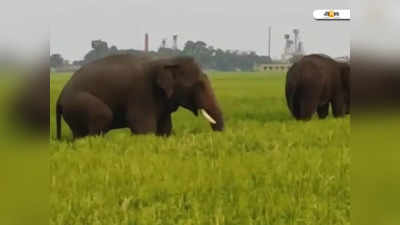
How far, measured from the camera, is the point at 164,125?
14.4 feet

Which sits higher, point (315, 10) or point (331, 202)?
point (315, 10)

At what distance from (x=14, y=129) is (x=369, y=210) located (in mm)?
891

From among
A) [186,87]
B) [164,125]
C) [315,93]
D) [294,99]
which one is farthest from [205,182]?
[315,93]

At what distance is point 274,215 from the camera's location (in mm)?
1740

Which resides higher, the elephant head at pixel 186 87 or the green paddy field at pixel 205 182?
the elephant head at pixel 186 87

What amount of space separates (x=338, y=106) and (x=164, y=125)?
206 cm

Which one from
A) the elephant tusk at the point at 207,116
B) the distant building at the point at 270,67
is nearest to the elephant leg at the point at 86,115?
the elephant tusk at the point at 207,116

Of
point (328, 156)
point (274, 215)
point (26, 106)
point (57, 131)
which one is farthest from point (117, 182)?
point (57, 131)

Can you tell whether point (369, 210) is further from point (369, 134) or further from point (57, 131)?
point (57, 131)

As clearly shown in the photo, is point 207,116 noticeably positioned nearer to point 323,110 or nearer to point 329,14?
point 323,110

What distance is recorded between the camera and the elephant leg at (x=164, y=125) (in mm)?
4221

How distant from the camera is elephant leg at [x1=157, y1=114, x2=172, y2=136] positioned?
166 inches

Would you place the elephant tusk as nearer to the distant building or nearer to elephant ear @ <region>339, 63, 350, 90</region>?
elephant ear @ <region>339, 63, 350, 90</region>

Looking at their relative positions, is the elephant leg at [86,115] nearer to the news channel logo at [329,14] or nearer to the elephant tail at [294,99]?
the elephant tail at [294,99]
